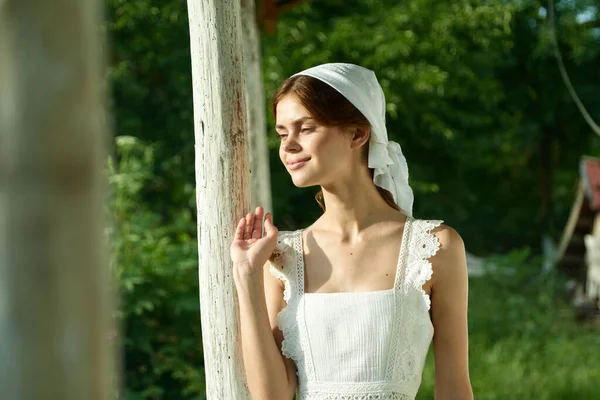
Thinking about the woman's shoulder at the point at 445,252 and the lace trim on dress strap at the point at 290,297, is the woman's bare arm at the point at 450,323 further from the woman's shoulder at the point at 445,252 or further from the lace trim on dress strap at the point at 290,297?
the lace trim on dress strap at the point at 290,297

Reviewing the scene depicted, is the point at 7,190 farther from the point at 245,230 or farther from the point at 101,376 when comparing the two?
the point at 245,230

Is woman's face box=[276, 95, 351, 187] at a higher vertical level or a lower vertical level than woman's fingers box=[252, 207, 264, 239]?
higher

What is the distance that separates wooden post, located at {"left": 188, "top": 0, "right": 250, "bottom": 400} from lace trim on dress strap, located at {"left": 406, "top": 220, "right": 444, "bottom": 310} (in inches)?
17.3

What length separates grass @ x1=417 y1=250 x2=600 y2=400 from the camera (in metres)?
8.34

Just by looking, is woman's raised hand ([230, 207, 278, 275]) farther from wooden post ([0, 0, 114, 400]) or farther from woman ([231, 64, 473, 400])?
wooden post ([0, 0, 114, 400])

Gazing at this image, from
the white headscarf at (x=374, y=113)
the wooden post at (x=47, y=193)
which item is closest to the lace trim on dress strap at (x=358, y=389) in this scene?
the white headscarf at (x=374, y=113)

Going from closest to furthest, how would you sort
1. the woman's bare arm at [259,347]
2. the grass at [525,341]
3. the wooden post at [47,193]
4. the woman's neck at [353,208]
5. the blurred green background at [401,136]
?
the wooden post at [47,193], the woman's bare arm at [259,347], the woman's neck at [353,208], the blurred green background at [401,136], the grass at [525,341]

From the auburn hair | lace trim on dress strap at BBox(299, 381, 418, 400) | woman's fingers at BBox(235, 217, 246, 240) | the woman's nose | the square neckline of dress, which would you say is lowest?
lace trim on dress strap at BBox(299, 381, 418, 400)

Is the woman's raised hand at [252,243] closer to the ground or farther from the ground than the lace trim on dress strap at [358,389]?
farther from the ground

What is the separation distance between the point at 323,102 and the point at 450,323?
0.62 m

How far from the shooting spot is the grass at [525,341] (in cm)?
834

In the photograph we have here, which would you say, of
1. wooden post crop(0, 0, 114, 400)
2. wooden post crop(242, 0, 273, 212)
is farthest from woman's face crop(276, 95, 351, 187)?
wooden post crop(242, 0, 273, 212)

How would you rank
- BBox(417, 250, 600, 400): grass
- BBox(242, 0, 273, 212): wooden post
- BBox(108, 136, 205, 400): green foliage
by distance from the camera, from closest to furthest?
BBox(242, 0, 273, 212): wooden post < BBox(108, 136, 205, 400): green foliage < BBox(417, 250, 600, 400): grass

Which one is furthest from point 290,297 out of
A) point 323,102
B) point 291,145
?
point 323,102
